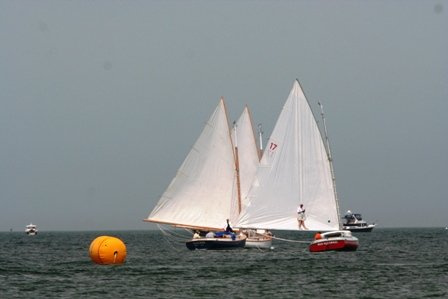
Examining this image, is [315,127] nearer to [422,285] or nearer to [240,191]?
[240,191]

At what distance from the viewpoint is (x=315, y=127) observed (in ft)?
274

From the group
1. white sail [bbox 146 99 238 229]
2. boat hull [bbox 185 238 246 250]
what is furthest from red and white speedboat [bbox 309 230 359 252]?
white sail [bbox 146 99 238 229]

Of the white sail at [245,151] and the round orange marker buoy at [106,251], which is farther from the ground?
the white sail at [245,151]

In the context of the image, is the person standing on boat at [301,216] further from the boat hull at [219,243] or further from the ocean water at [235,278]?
the boat hull at [219,243]

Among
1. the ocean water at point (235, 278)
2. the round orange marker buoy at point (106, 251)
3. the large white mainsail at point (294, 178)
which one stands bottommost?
the ocean water at point (235, 278)

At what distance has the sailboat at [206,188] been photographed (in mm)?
99500

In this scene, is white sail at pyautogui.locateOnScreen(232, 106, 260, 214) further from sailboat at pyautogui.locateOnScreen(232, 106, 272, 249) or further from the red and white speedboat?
the red and white speedboat

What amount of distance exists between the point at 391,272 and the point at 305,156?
72.1 ft

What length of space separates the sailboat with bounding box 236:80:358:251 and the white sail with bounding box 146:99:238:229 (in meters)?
14.3

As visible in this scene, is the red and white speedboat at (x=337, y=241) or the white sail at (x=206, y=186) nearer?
the red and white speedboat at (x=337, y=241)

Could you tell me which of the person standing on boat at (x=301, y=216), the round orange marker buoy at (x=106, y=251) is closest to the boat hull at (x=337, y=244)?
the person standing on boat at (x=301, y=216)

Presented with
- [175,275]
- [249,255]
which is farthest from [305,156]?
[175,275]

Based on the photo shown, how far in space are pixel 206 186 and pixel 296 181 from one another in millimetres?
18527

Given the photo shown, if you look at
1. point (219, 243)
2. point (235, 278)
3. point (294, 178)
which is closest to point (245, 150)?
point (219, 243)
